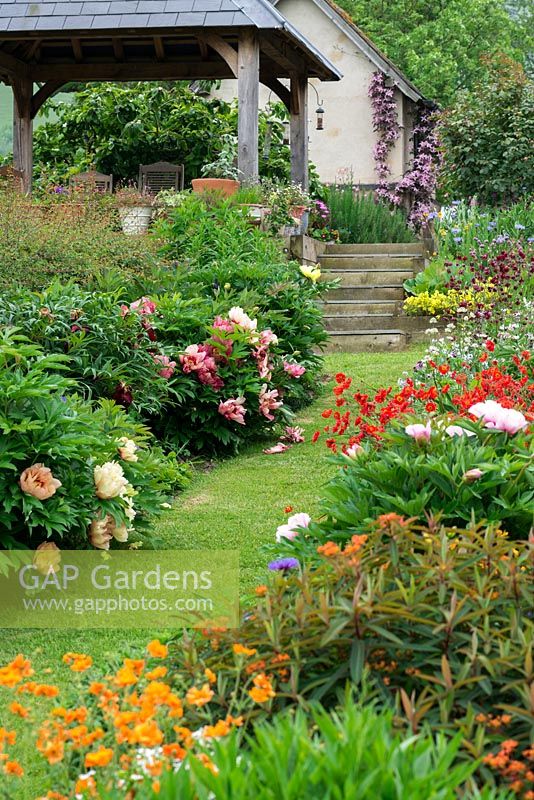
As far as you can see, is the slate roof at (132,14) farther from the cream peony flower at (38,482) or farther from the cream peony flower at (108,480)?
the cream peony flower at (38,482)

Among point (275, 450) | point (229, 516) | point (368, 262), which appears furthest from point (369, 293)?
point (229, 516)

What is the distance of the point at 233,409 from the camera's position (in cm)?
700

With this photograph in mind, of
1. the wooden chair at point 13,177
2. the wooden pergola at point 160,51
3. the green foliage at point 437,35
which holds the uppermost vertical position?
the green foliage at point 437,35

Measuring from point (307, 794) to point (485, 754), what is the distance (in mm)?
491

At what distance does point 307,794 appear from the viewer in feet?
5.43

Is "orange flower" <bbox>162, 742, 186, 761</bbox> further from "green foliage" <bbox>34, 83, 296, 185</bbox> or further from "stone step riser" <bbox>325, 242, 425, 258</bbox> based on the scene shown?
"green foliage" <bbox>34, 83, 296, 185</bbox>

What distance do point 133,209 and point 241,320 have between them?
502cm

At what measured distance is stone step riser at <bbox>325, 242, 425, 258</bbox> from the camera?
14.2 metres

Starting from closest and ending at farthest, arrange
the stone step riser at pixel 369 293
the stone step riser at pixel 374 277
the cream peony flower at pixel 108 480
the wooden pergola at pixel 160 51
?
the cream peony flower at pixel 108 480
the wooden pergola at pixel 160 51
the stone step riser at pixel 369 293
the stone step riser at pixel 374 277

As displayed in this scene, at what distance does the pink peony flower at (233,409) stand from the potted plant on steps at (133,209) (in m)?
4.82

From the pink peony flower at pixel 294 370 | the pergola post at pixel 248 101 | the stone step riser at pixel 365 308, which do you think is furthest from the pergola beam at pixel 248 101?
the pink peony flower at pixel 294 370

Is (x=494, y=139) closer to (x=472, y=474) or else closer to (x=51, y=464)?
(x=51, y=464)

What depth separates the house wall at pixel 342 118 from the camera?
22797 mm

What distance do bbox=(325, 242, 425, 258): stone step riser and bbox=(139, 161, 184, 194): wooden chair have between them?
3.87m
